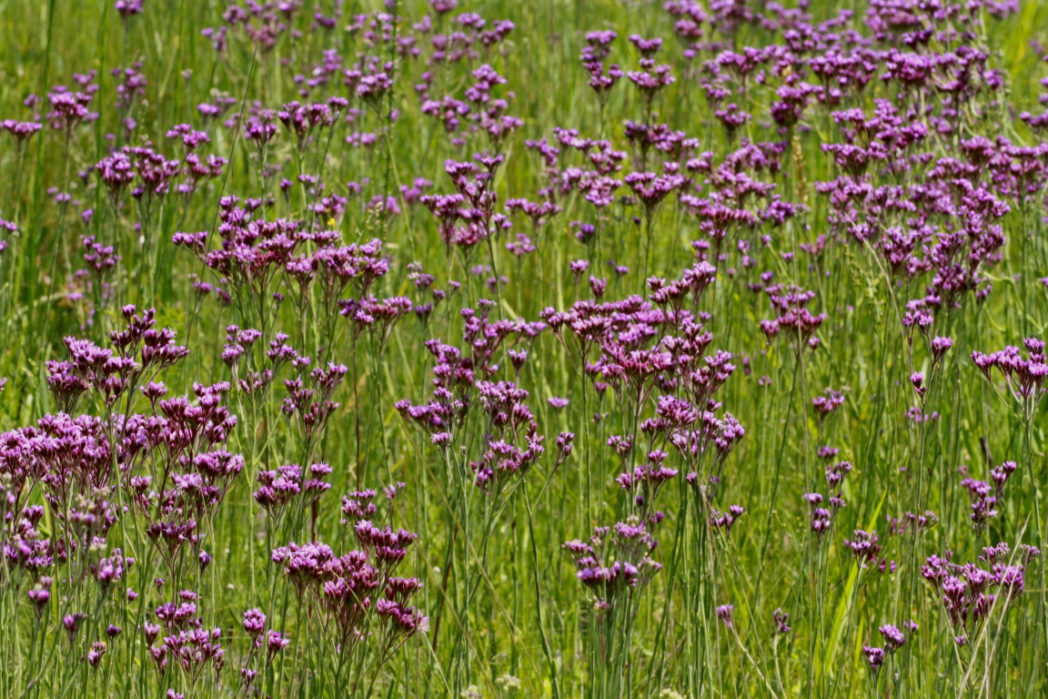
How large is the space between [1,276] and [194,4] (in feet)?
14.6

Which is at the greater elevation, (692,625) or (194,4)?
(194,4)

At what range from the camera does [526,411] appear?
2.94 meters

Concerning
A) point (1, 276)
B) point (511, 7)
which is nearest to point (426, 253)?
point (1, 276)

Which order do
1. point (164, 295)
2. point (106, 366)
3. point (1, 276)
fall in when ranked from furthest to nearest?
point (164, 295)
point (1, 276)
point (106, 366)

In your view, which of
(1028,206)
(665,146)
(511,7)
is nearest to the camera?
(1028,206)

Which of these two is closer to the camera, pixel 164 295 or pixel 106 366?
pixel 106 366

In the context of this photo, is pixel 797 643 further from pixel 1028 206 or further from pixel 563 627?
pixel 1028 206

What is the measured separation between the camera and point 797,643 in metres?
3.56

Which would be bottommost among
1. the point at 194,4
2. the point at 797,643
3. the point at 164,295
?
the point at 797,643

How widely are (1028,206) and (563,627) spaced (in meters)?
2.43

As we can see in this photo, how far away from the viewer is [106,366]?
2451 mm

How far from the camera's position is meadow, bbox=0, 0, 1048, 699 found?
249 cm

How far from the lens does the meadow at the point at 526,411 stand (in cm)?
249

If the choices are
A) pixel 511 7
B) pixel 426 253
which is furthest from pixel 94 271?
pixel 511 7
